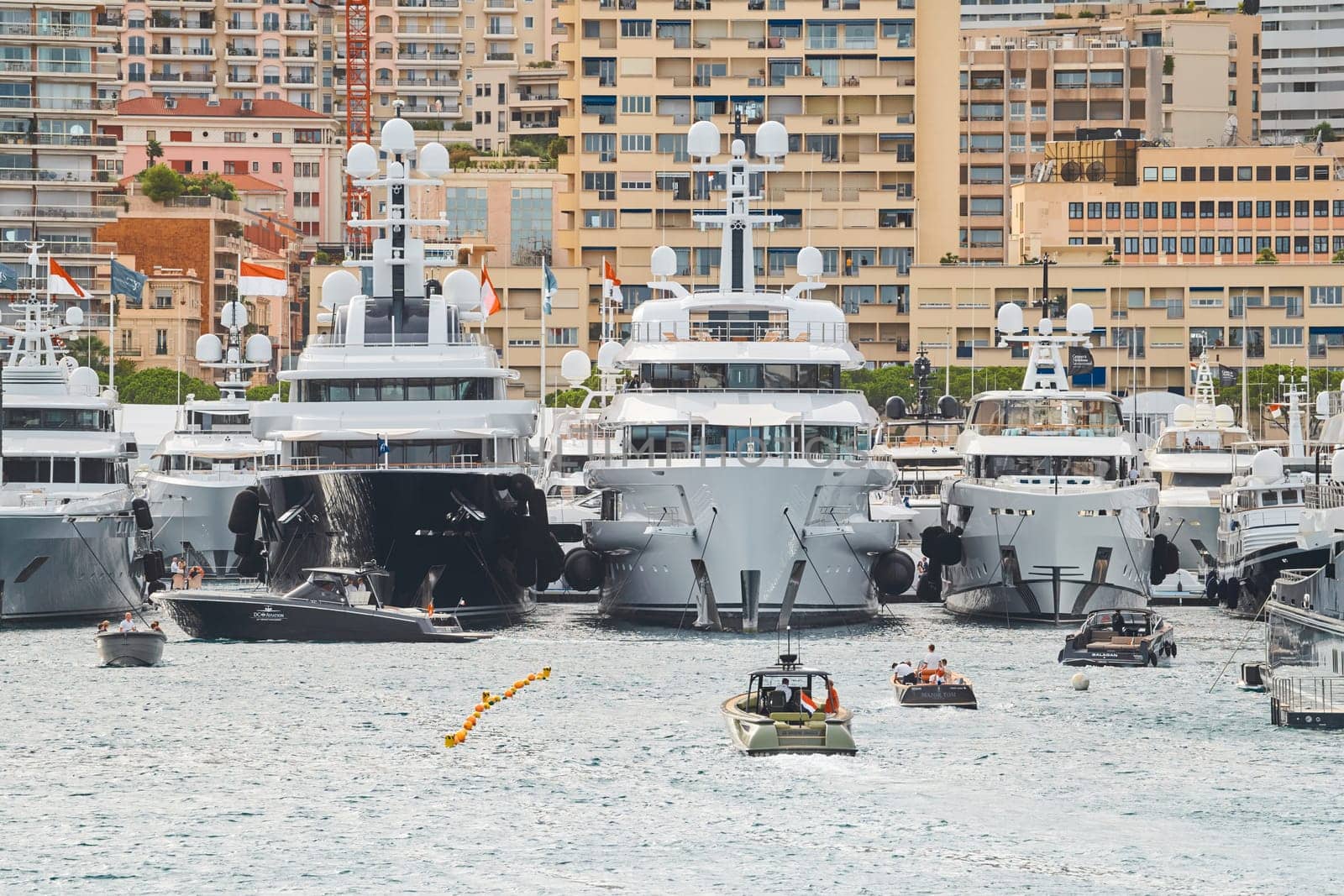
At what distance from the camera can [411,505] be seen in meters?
72.5

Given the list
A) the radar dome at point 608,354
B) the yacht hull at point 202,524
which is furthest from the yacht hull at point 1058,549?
the yacht hull at point 202,524

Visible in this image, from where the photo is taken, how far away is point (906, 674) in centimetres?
6028

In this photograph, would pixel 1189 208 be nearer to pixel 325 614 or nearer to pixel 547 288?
pixel 547 288

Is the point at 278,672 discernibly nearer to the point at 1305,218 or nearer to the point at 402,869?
the point at 402,869

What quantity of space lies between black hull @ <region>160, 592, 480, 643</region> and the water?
163 centimetres

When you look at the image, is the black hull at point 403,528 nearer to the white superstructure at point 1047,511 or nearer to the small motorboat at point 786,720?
the white superstructure at point 1047,511

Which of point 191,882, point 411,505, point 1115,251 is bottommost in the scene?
point 191,882

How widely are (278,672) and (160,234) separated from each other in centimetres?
10821

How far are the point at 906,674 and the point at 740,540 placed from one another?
12.7 metres

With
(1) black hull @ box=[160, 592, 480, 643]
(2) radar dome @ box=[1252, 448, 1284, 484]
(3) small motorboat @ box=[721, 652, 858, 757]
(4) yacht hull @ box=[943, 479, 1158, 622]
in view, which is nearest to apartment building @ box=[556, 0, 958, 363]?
(2) radar dome @ box=[1252, 448, 1284, 484]

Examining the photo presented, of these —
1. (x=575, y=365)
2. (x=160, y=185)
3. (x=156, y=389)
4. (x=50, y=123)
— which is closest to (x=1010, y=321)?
(x=575, y=365)

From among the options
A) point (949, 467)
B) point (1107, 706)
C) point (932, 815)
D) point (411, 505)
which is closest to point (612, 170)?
point (949, 467)

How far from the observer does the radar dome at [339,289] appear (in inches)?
3329

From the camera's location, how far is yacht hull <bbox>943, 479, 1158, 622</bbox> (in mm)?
77688
